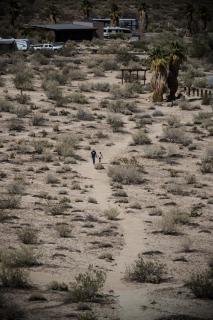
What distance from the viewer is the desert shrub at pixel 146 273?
44.3 feet

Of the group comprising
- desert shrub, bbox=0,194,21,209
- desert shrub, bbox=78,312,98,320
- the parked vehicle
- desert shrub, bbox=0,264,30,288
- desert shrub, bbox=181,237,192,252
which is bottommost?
desert shrub, bbox=0,194,21,209

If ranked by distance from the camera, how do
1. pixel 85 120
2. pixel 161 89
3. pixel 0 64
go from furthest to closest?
pixel 0 64
pixel 161 89
pixel 85 120

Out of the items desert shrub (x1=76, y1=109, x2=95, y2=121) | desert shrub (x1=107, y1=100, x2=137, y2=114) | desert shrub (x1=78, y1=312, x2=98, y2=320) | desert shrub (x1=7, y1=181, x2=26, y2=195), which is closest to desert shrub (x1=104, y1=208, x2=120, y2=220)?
desert shrub (x1=7, y1=181, x2=26, y2=195)

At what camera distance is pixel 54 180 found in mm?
21953

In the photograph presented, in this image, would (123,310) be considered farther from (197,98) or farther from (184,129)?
(197,98)

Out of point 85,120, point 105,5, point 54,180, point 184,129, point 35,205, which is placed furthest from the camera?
point 105,5

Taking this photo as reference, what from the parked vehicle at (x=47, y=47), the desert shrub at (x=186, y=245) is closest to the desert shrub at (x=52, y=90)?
the parked vehicle at (x=47, y=47)

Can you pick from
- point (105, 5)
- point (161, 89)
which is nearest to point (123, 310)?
point (161, 89)

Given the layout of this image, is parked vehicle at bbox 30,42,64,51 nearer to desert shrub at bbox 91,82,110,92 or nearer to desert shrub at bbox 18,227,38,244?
desert shrub at bbox 91,82,110,92

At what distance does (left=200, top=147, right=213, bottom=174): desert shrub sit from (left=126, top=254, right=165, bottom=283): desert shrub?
1033 centimetres

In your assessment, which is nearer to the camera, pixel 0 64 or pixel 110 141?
pixel 110 141

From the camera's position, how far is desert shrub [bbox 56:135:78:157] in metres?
26.0

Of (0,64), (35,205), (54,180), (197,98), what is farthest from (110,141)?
(0,64)

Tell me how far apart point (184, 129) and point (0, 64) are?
82.9ft
